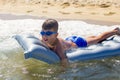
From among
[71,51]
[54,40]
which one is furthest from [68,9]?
[54,40]

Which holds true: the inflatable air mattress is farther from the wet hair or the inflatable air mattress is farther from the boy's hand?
the wet hair

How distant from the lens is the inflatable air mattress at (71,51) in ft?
15.8

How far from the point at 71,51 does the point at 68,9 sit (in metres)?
4.42

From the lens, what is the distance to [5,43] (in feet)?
21.3

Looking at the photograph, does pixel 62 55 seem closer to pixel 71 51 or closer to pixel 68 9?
pixel 71 51

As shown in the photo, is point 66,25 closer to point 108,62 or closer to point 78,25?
point 78,25

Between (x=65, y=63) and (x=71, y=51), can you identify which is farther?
(x=71, y=51)

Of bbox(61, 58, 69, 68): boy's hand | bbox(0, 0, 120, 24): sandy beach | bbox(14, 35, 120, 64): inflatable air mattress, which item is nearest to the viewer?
bbox(14, 35, 120, 64): inflatable air mattress

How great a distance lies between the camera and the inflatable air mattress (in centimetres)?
481

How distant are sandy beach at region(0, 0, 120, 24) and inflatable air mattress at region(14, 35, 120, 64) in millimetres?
2798

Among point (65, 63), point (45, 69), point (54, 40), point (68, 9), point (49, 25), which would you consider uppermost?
point (49, 25)

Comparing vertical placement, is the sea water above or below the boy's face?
below

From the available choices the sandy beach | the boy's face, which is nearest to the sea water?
the boy's face

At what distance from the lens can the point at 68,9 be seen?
961 cm
